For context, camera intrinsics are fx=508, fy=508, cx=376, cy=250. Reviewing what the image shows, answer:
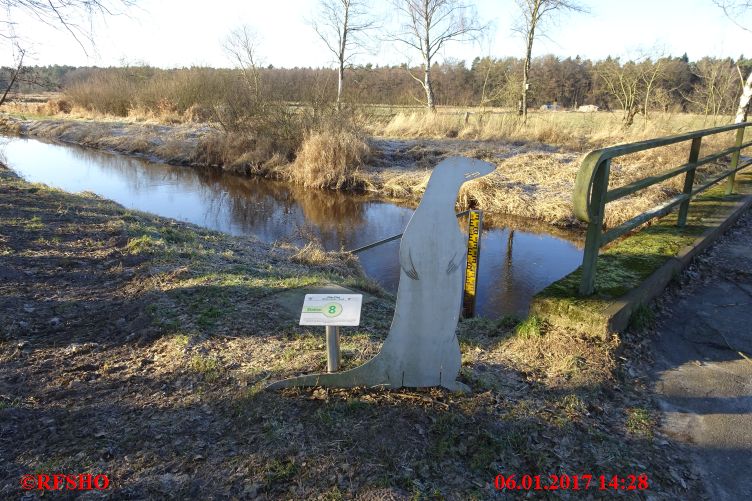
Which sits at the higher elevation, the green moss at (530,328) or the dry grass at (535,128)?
the dry grass at (535,128)

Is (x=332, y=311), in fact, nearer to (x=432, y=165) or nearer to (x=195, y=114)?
(x=432, y=165)

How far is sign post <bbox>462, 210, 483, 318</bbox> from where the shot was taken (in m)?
6.19

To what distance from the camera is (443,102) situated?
37.5 m

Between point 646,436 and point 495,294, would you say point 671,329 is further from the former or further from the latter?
point 495,294

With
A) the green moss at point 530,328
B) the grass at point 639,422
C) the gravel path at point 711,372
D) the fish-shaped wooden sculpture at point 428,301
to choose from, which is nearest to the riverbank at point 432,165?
the gravel path at point 711,372

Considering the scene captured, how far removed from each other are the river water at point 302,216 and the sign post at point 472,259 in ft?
2.11

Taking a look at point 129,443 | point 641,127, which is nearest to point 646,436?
point 129,443

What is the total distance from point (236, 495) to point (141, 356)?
6.06 feet

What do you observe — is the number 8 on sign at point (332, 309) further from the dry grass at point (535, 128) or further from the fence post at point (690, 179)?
the dry grass at point (535, 128)

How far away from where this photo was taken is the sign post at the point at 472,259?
6.19 metres

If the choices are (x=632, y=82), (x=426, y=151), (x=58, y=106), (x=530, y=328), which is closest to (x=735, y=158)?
(x=530, y=328)

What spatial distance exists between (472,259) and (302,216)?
25.3 ft

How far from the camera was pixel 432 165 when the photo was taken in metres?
18.0

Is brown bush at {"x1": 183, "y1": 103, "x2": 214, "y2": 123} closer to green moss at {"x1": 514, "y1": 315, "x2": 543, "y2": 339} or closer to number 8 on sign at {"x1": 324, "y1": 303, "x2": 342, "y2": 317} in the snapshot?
green moss at {"x1": 514, "y1": 315, "x2": 543, "y2": 339}
